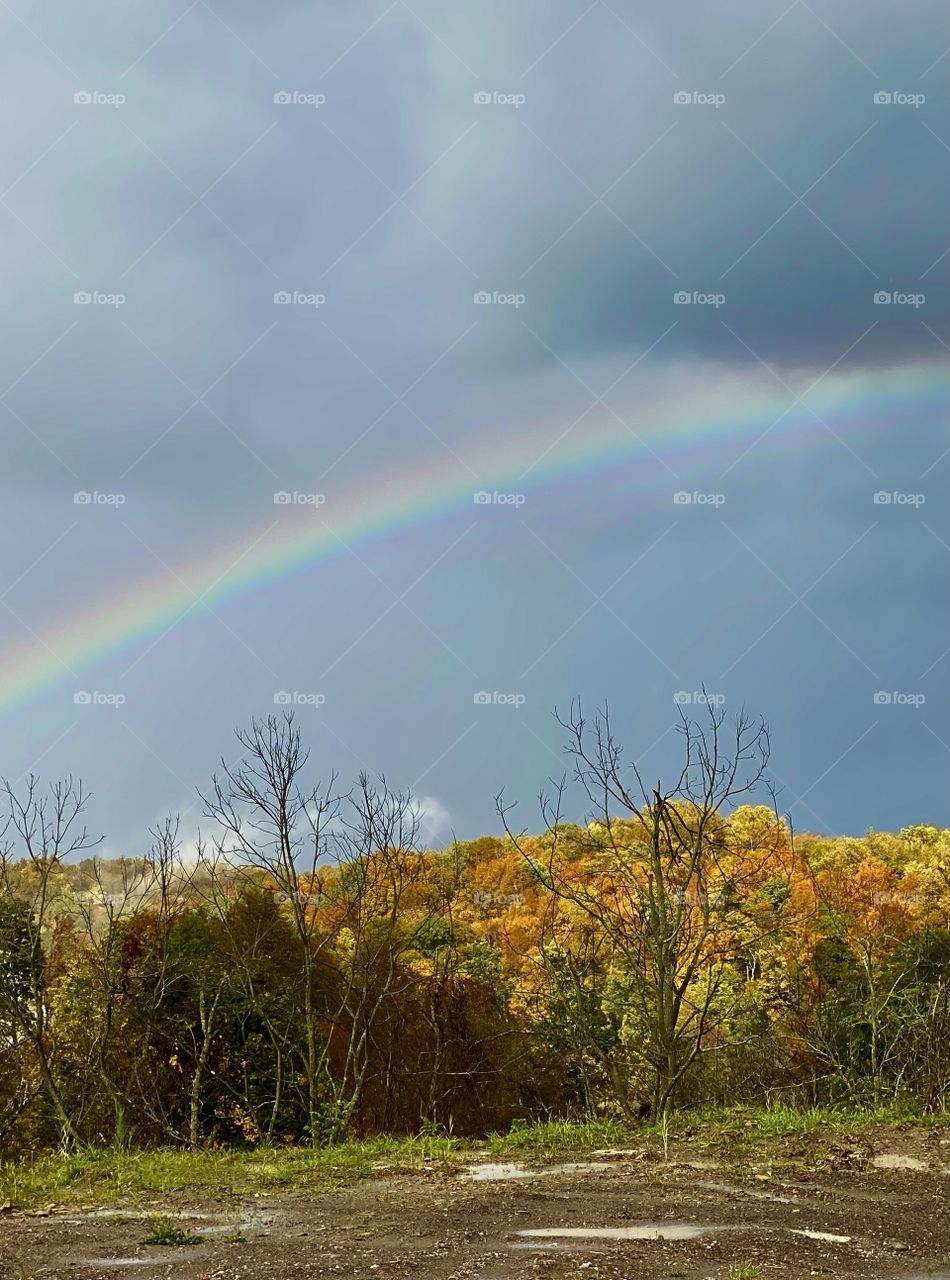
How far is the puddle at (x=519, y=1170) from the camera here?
26.6ft

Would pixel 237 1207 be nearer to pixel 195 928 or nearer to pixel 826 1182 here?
pixel 826 1182

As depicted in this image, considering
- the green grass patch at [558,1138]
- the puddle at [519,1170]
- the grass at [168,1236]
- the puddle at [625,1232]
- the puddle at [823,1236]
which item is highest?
the grass at [168,1236]

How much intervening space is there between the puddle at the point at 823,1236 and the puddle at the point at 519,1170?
2.11 meters

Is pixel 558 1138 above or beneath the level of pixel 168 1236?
beneath

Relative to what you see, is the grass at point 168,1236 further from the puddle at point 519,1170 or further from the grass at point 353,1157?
the puddle at point 519,1170

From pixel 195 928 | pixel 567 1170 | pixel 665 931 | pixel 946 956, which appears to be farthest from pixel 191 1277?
pixel 946 956

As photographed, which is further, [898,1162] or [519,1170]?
[519,1170]

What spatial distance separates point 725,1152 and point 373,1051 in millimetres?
18204

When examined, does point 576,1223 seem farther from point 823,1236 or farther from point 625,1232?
point 823,1236

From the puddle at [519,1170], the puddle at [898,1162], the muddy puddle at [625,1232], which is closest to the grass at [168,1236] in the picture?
the muddy puddle at [625,1232]

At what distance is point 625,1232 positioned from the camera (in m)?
6.40

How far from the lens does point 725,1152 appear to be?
8.52 meters

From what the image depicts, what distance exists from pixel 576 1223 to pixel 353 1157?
3209 millimetres

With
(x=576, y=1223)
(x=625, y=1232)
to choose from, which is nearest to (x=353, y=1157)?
(x=576, y=1223)
